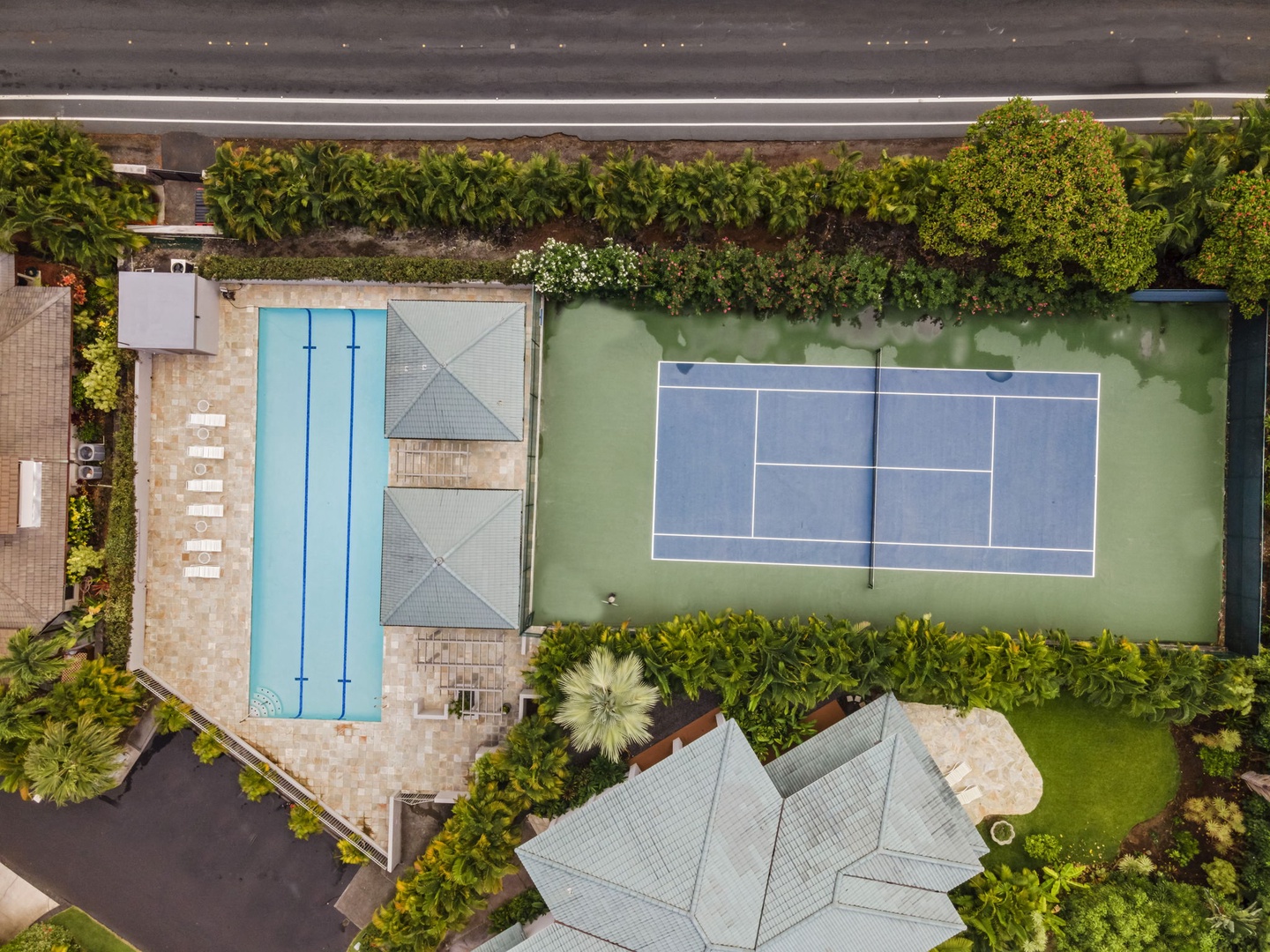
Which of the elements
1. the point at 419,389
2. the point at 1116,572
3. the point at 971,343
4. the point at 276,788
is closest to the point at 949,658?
the point at 1116,572

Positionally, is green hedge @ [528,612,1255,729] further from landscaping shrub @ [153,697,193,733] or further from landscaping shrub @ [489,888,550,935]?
landscaping shrub @ [153,697,193,733]

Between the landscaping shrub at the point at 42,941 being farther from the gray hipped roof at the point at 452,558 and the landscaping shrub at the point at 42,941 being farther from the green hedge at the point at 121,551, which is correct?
the gray hipped roof at the point at 452,558

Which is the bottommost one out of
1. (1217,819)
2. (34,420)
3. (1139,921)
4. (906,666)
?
(1139,921)

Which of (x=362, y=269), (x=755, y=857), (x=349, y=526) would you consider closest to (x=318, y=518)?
(x=349, y=526)

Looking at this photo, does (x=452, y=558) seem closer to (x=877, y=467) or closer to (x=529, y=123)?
(x=877, y=467)

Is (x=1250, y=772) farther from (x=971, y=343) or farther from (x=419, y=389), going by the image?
(x=419, y=389)

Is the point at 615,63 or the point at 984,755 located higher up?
the point at 615,63
